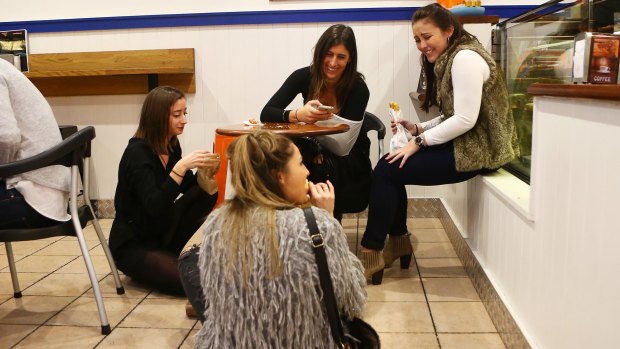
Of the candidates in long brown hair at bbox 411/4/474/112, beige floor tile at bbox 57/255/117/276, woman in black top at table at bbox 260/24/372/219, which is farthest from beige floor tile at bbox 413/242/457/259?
beige floor tile at bbox 57/255/117/276

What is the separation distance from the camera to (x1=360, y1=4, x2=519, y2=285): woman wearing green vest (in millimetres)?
2645

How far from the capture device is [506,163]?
2.79 metres

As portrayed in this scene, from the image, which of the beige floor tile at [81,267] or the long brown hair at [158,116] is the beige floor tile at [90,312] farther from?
the long brown hair at [158,116]

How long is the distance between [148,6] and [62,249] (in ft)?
5.57

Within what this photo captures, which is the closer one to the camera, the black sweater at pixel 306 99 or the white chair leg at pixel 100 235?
the white chair leg at pixel 100 235

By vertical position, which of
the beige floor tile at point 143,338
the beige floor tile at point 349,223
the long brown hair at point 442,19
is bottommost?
the beige floor tile at point 143,338

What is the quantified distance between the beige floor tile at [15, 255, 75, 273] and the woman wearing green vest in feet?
5.57

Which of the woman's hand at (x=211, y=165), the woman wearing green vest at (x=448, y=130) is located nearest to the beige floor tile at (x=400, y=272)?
the woman wearing green vest at (x=448, y=130)

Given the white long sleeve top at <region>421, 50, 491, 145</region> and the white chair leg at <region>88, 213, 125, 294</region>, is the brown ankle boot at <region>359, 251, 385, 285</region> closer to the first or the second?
the white long sleeve top at <region>421, 50, 491, 145</region>

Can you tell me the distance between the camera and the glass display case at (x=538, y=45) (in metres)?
2.21

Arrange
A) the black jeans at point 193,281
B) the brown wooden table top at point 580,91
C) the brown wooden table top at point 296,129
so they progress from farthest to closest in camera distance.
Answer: the brown wooden table top at point 296,129 < the black jeans at point 193,281 < the brown wooden table top at point 580,91

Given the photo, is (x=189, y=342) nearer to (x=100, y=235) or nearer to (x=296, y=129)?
(x=100, y=235)

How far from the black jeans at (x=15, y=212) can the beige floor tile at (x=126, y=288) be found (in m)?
0.69

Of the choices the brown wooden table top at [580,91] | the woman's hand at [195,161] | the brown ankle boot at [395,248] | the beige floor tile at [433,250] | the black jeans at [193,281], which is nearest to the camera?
the brown wooden table top at [580,91]
